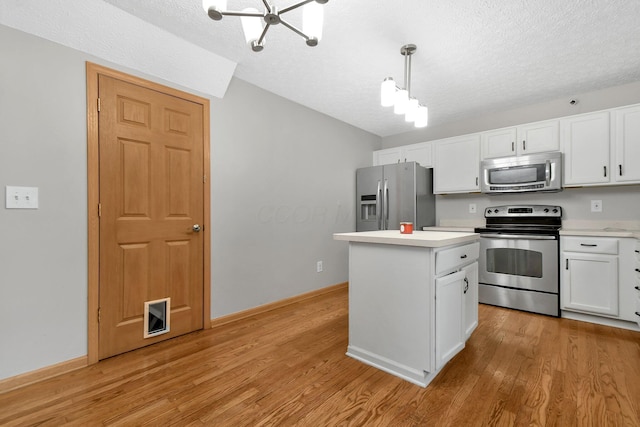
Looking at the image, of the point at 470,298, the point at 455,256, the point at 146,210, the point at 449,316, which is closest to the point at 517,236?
the point at 470,298

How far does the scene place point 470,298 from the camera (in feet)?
7.04

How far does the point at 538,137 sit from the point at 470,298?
2.19 meters

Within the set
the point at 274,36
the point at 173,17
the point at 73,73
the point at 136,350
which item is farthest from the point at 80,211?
the point at 274,36

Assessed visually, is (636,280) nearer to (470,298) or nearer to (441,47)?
(470,298)

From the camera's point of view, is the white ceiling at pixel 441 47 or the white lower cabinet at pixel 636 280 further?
the white lower cabinet at pixel 636 280

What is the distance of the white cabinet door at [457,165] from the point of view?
357 cm

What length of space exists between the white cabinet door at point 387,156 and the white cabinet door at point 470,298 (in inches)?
95.3

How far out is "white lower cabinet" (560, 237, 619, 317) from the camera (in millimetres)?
2576

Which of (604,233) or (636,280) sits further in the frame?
(604,233)

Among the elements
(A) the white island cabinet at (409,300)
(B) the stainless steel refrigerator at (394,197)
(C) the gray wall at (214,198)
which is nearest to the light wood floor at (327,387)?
(A) the white island cabinet at (409,300)

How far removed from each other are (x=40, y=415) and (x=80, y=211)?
1139 mm

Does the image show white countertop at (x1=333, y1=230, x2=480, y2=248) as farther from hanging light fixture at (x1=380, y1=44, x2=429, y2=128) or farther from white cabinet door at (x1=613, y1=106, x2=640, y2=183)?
white cabinet door at (x1=613, y1=106, x2=640, y2=183)

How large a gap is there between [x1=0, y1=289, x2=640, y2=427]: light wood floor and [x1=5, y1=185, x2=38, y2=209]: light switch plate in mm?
1062

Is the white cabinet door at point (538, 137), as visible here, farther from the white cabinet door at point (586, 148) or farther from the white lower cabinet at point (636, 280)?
the white lower cabinet at point (636, 280)
